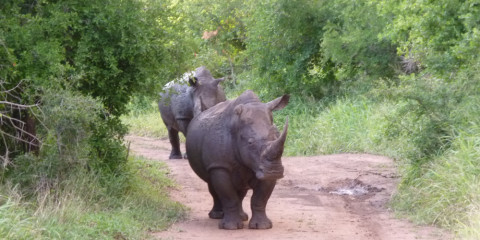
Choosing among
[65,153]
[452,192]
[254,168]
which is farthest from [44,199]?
[452,192]

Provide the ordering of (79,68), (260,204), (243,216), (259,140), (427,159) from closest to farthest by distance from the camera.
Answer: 1. (259,140)
2. (260,204)
3. (243,216)
4. (79,68)
5. (427,159)

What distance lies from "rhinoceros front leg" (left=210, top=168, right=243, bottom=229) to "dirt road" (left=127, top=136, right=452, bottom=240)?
0.13 meters

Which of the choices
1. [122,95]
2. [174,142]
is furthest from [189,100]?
[122,95]

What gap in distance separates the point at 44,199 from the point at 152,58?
290 cm

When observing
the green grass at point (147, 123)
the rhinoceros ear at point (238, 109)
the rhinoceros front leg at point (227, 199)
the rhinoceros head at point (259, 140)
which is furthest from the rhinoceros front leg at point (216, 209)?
the green grass at point (147, 123)

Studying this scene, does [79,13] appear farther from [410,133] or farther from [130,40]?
[410,133]

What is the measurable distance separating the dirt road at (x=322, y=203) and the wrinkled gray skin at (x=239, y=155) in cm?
29

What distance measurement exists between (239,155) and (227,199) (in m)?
0.57

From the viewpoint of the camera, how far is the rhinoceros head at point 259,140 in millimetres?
8367

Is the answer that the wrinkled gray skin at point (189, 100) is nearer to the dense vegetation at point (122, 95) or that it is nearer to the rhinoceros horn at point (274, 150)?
the dense vegetation at point (122, 95)

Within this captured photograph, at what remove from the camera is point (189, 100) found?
48.4ft

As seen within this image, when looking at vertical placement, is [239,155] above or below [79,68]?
below

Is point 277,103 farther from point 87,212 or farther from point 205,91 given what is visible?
point 205,91

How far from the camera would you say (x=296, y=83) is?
67.8 feet
